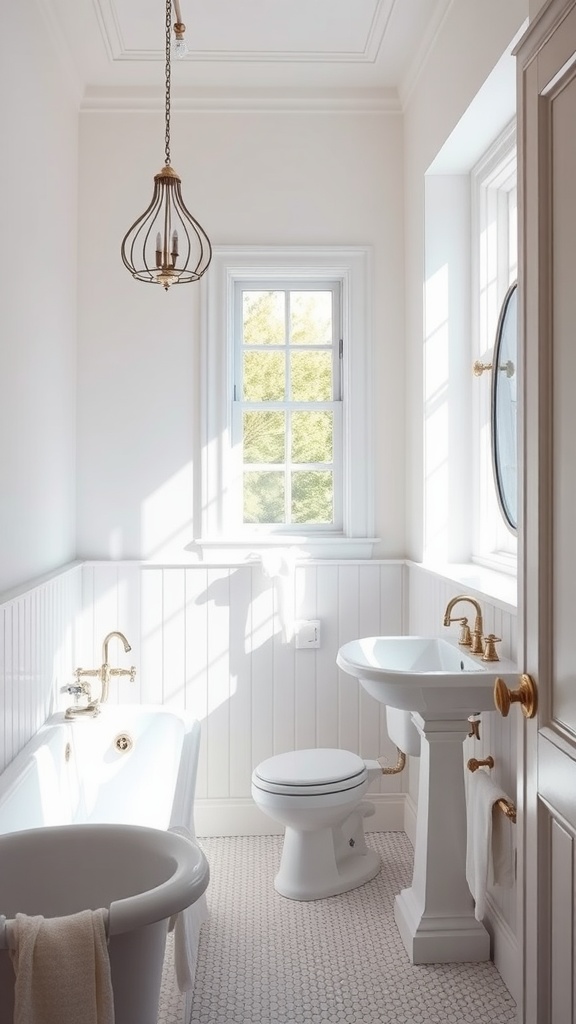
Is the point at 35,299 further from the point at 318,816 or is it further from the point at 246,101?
the point at 318,816

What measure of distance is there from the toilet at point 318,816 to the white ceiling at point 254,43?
8.49 ft

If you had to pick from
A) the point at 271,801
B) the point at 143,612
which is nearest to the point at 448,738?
the point at 271,801

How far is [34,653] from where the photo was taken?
2.78 m

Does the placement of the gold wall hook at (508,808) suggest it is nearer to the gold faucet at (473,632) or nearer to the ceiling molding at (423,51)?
the gold faucet at (473,632)

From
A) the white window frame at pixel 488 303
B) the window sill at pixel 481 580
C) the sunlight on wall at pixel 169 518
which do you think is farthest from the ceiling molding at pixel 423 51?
the window sill at pixel 481 580

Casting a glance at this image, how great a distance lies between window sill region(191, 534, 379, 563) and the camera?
11.8 ft

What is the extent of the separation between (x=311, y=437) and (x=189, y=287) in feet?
2.64

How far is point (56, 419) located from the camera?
10.6ft

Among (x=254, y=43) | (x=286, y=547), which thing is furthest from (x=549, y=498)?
(x=254, y=43)

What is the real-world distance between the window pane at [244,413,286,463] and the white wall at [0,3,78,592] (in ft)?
2.38

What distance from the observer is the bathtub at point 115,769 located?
2451mm

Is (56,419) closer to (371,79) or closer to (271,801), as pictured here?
(271,801)

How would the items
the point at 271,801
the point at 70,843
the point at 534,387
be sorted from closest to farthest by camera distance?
the point at 534,387 < the point at 70,843 < the point at 271,801

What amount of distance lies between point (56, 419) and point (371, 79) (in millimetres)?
1882
